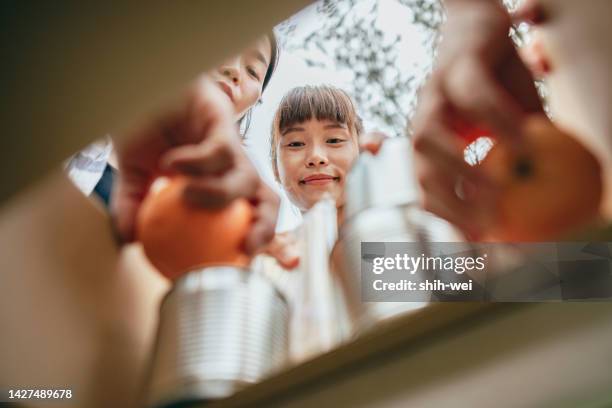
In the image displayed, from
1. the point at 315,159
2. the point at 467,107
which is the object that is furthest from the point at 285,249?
the point at 467,107

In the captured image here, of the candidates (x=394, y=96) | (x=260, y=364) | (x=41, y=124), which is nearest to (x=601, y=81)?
(x=394, y=96)

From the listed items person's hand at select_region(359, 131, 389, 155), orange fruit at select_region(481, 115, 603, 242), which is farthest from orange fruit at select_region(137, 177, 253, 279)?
orange fruit at select_region(481, 115, 603, 242)

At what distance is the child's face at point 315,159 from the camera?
1.97 feet

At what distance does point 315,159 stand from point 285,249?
9 cm

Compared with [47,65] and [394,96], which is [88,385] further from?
[394,96]

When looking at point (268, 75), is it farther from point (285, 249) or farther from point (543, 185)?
point (543, 185)

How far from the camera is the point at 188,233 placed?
1.90ft

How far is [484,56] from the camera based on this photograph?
500 mm

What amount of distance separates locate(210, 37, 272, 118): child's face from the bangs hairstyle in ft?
0.18

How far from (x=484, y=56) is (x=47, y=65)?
1.13ft

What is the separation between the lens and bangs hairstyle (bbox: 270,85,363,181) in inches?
23.9

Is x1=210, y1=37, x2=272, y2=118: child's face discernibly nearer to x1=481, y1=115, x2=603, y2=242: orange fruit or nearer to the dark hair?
the dark hair

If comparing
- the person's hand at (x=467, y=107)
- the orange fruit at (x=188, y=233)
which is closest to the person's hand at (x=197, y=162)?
the orange fruit at (x=188, y=233)

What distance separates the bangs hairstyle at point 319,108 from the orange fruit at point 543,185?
0.58ft
